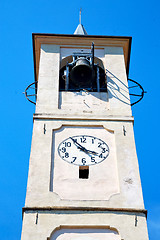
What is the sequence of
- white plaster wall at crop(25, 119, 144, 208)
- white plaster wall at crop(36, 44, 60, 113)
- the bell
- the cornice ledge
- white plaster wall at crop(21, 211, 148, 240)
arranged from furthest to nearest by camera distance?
1. the bell
2. white plaster wall at crop(36, 44, 60, 113)
3. the cornice ledge
4. white plaster wall at crop(25, 119, 144, 208)
5. white plaster wall at crop(21, 211, 148, 240)

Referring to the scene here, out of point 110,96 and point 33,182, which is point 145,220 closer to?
point 33,182

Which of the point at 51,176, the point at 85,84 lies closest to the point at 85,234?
the point at 51,176

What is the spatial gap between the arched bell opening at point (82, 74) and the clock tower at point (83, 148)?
0.03m

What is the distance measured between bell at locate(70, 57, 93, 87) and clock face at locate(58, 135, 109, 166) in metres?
2.34

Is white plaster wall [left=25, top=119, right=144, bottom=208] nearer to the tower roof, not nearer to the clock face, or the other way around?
the clock face

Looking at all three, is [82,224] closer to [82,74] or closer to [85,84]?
[85,84]

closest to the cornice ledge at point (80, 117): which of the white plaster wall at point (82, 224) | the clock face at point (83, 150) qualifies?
the clock face at point (83, 150)

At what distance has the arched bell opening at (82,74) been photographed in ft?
53.8

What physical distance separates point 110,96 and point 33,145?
311 cm

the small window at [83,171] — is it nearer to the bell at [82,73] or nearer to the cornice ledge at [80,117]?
the cornice ledge at [80,117]

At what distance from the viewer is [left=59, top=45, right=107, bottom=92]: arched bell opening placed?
16406mm

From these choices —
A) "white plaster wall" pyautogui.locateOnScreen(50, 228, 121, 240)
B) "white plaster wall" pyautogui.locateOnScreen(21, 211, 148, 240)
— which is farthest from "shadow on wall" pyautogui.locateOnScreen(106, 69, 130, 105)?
"white plaster wall" pyautogui.locateOnScreen(50, 228, 121, 240)

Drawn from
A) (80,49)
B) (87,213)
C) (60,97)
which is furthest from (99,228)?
(80,49)

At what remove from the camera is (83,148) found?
562 inches
